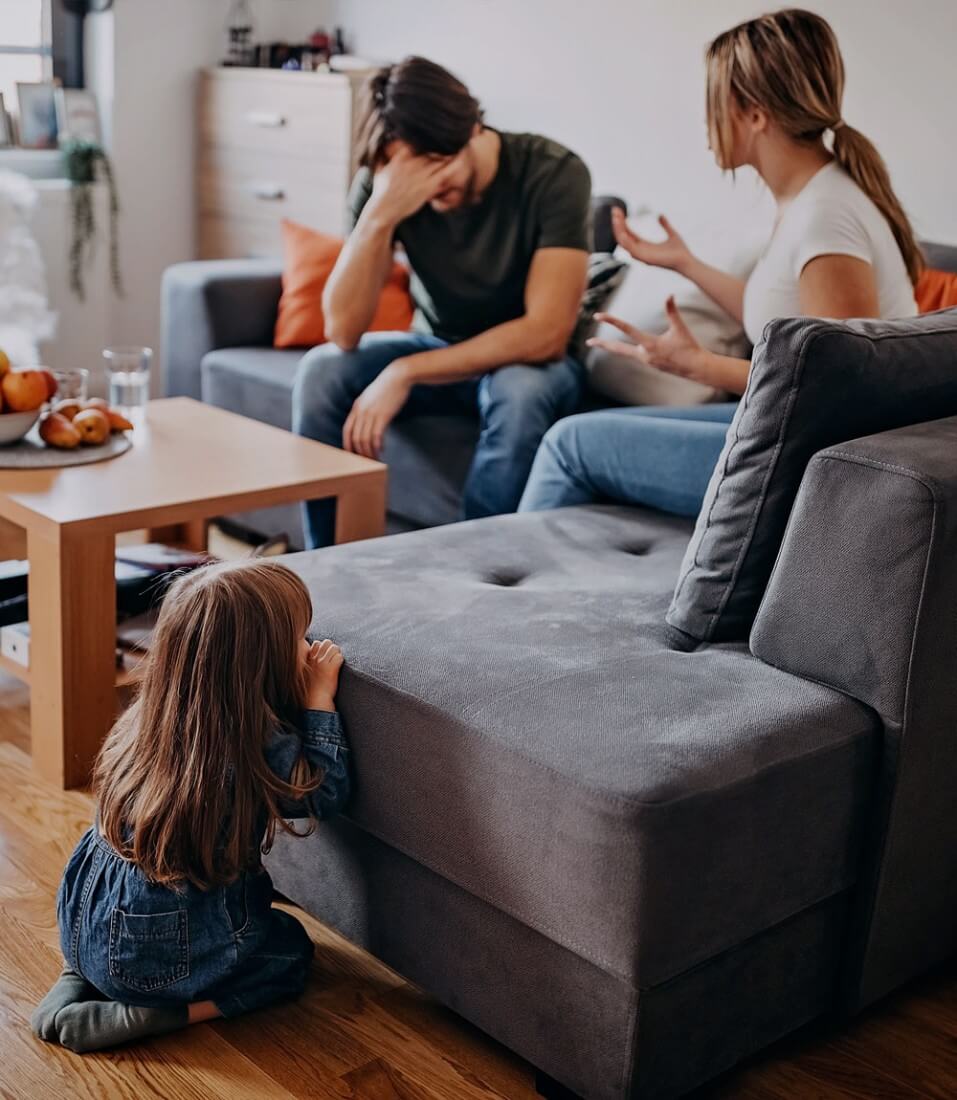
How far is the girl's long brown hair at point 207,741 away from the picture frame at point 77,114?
3240mm

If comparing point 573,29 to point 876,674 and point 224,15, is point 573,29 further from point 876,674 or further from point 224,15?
point 876,674

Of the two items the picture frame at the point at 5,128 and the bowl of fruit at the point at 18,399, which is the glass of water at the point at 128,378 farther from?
the picture frame at the point at 5,128

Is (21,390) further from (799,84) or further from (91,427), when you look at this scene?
(799,84)

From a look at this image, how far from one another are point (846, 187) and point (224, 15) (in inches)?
116

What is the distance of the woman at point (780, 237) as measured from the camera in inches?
83.8

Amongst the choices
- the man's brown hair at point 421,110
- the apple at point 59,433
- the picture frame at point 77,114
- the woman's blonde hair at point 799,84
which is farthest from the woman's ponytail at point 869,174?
the picture frame at point 77,114

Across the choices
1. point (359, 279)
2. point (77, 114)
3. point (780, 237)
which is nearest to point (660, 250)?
point (780, 237)

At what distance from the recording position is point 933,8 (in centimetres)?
305

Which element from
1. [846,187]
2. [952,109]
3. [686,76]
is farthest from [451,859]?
A: [686,76]

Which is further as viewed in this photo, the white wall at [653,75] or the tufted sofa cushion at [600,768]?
the white wall at [653,75]

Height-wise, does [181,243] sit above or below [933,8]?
below

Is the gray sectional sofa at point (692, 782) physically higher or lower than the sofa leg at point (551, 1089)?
higher

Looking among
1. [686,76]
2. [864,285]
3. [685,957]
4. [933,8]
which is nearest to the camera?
[685,957]

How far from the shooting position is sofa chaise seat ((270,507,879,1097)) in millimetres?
1330
